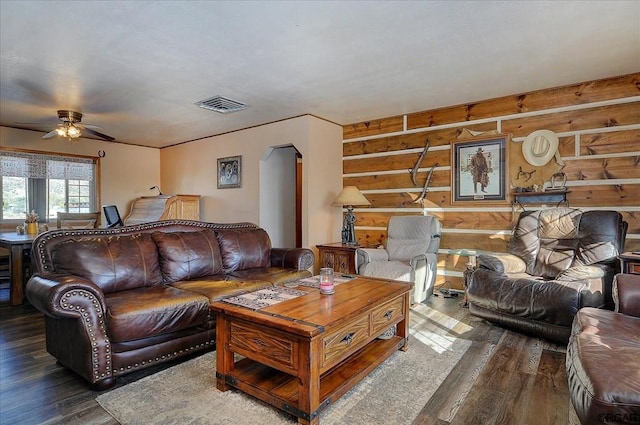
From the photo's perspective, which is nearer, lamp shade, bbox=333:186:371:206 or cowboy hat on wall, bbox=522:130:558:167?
cowboy hat on wall, bbox=522:130:558:167

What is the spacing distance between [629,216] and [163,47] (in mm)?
4624

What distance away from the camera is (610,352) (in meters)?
1.52

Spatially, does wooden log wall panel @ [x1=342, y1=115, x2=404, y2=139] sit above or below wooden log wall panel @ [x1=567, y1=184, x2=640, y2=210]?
above

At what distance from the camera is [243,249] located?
3.63 meters

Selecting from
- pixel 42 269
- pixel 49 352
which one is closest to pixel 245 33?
pixel 42 269

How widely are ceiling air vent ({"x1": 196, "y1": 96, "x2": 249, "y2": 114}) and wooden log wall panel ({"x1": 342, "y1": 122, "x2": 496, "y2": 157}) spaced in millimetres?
1767

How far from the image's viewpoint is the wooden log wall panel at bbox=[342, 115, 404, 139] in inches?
194

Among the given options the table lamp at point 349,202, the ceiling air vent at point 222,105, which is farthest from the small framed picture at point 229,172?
the table lamp at point 349,202

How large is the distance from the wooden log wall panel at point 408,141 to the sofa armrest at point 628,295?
250cm

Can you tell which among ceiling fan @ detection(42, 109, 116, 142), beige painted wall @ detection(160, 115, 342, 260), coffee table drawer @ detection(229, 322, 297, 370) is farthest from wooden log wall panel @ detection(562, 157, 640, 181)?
ceiling fan @ detection(42, 109, 116, 142)

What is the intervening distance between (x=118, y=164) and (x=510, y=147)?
682cm

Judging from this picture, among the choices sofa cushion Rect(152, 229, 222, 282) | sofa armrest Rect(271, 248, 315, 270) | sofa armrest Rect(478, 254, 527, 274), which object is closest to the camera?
sofa cushion Rect(152, 229, 222, 282)

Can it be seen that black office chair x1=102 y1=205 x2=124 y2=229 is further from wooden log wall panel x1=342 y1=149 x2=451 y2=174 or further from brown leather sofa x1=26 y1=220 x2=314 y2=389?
wooden log wall panel x1=342 y1=149 x2=451 y2=174

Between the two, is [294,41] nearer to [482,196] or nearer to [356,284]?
[356,284]
